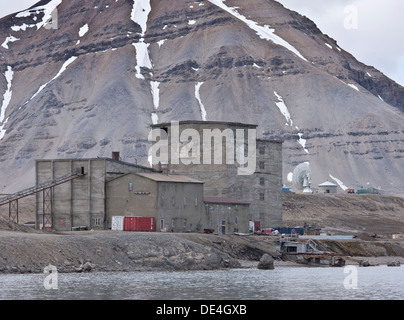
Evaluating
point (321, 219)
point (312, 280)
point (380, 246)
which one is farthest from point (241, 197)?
point (312, 280)

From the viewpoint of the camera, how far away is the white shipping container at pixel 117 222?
289ft

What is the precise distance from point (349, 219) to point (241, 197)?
43210mm

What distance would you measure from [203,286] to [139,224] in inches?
1198

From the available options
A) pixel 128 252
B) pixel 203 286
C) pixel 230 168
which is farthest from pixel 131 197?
pixel 203 286

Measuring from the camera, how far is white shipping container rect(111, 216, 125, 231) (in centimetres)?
8794

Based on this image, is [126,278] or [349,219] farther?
[349,219]

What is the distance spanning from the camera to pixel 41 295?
50281mm

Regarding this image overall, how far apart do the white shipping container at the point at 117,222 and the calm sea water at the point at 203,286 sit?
2019 centimetres

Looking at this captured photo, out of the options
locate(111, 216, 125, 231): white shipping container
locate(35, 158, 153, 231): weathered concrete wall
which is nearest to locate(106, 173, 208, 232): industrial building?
locate(35, 158, 153, 231): weathered concrete wall

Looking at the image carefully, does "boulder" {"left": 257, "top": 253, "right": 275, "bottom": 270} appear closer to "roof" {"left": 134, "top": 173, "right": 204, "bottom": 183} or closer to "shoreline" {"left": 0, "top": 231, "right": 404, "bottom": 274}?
"shoreline" {"left": 0, "top": 231, "right": 404, "bottom": 274}

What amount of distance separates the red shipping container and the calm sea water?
18016 mm

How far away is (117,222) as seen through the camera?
88.5 meters

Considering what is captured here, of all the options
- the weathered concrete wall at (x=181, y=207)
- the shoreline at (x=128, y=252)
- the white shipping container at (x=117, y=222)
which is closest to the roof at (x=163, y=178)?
the weathered concrete wall at (x=181, y=207)

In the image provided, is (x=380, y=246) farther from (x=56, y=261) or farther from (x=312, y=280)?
(x=56, y=261)
